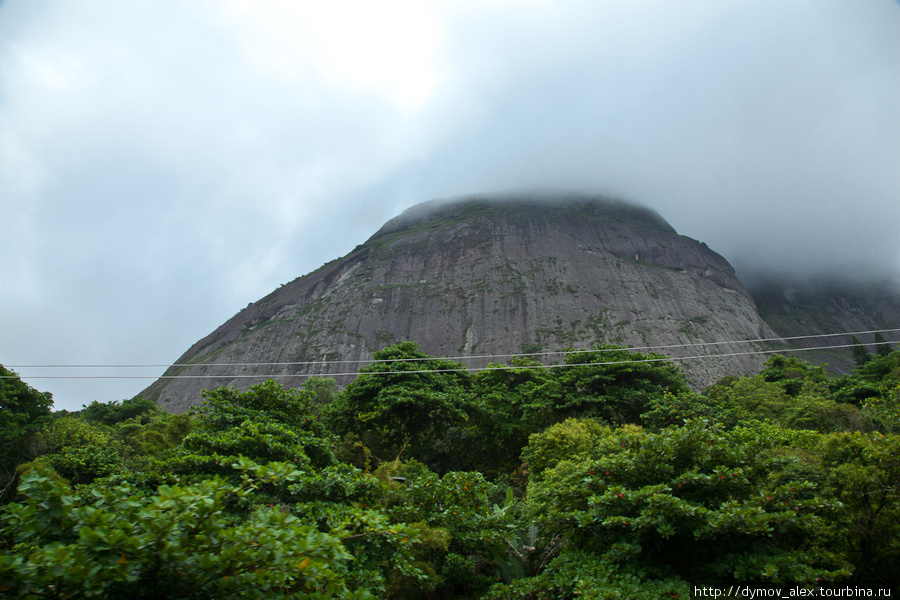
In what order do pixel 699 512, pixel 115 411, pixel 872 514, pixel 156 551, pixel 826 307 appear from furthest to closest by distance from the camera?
pixel 826 307, pixel 115 411, pixel 872 514, pixel 699 512, pixel 156 551

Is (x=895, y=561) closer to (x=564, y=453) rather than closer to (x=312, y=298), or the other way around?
(x=564, y=453)

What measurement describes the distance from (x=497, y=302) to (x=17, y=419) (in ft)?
192

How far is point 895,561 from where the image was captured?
641 centimetres

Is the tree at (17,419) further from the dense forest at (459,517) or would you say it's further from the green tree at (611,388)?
the green tree at (611,388)

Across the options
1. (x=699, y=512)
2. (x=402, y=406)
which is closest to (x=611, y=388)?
(x=402, y=406)

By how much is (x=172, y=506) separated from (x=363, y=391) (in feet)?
55.7

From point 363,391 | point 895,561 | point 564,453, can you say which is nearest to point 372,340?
point 363,391

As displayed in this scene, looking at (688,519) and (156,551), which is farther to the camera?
(688,519)

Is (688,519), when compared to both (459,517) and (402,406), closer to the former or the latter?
(459,517)

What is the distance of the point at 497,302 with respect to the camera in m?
72.2

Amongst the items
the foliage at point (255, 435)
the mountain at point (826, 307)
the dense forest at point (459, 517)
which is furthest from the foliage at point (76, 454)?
the mountain at point (826, 307)

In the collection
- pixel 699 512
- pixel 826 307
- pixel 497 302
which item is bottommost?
pixel 699 512

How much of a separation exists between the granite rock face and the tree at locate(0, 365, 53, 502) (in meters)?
33.5

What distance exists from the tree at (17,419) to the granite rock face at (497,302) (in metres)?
33.5
